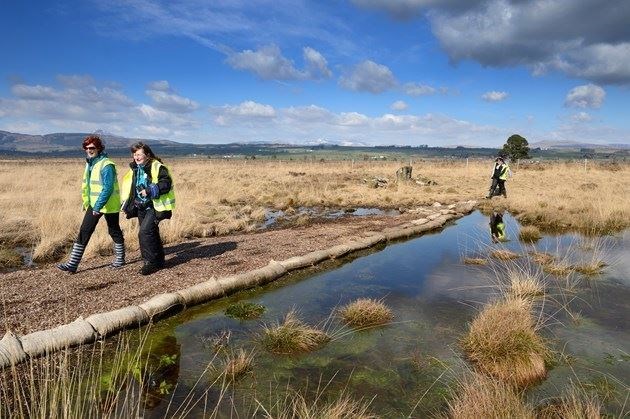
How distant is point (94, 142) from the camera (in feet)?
23.3

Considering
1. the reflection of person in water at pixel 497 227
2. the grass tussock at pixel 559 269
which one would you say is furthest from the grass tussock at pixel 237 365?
the reflection of person in water at pixel 497 227

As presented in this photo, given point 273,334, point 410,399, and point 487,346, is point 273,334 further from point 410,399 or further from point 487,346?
point 487,346

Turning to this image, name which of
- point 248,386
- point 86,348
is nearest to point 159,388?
point 248,386

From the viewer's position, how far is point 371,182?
27.8 meters

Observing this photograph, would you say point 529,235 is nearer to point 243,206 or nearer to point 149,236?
point 149,236

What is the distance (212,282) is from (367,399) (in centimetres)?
380

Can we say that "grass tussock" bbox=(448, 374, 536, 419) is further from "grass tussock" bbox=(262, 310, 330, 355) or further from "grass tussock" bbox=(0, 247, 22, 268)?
"grass tussock" bbox=(0, 247, 22, 268)

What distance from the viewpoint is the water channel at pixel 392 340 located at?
14.8 feet

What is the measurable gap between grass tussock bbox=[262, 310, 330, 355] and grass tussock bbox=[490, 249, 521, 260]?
597 centimetres

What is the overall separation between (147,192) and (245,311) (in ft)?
8.07

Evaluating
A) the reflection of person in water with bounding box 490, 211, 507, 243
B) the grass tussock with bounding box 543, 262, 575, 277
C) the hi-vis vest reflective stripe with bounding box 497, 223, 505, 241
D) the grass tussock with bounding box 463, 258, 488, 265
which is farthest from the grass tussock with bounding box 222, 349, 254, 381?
the hi-vis vest reflective stripe with bounding box 497, 223, 505, 241

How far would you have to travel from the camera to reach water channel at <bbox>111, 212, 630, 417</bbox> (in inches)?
177

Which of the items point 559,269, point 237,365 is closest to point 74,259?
point 237,365

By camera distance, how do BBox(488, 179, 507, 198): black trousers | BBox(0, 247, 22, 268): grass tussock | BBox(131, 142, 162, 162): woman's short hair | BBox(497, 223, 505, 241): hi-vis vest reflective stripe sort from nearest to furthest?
BBox(131, 142, 162, 162): woman's short hair, BBox(0, 247, 22, 268): grass tussock, BBox(497, 223, 505, 241): hi-vis vest reflective stripe, BBox(488, 179, 507, 198): black trousers
